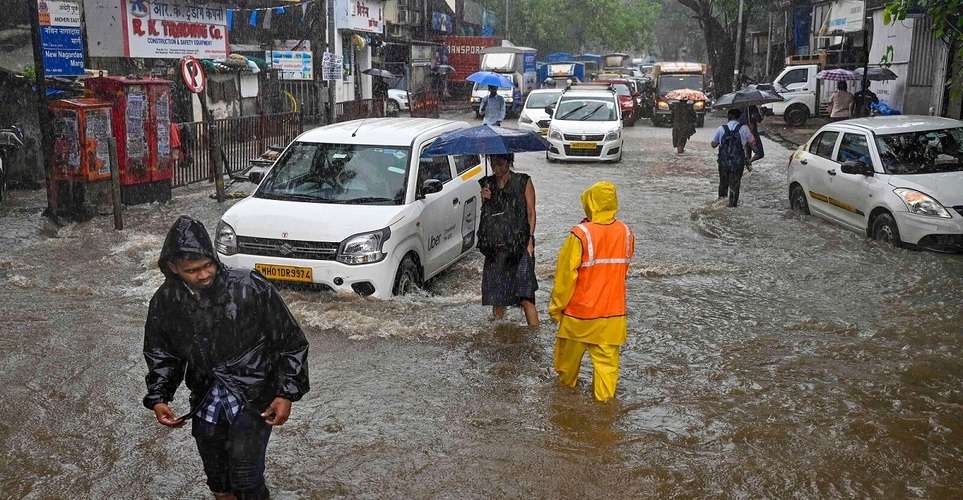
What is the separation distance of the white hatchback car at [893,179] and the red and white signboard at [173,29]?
41.6 feet

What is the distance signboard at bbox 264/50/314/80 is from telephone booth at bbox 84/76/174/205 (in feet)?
47.3

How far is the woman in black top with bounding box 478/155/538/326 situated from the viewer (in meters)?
7.20

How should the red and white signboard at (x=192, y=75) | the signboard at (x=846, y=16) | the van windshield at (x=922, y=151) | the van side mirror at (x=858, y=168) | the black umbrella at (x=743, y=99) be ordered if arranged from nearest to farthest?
the van windshield at (x=922, y=151) < the van side mirror at (x=858, y=168) < the red and white signboard at (x=192, y=75) < the black umbrella at (x=743, y=99) < the signboard at (x=846, y=16)

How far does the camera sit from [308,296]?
7.85 meters

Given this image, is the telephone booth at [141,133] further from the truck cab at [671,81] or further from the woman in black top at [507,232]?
the truck cab at [671,81]

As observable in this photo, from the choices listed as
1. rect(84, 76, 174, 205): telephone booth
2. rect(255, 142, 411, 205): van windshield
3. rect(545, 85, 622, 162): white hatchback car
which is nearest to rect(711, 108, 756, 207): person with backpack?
rect(545, 85, 622, 162): white hatchback car

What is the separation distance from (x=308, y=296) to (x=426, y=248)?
129 centimetres

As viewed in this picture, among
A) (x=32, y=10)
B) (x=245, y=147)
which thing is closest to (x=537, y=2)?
(x=245, y=147)

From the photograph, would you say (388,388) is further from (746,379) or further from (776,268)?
(776,268)

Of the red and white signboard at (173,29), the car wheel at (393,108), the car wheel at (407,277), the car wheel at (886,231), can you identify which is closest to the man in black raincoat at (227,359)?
the car wheel at (407,277)

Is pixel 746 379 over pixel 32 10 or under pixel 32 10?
under

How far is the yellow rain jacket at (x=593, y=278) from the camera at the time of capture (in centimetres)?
553

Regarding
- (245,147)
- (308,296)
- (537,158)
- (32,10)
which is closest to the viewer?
(308,296)

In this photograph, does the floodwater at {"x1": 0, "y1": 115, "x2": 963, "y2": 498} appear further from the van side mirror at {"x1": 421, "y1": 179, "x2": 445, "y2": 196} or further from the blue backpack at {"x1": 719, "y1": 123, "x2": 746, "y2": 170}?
the blue backpack at {"x1": 719, "y1": 123, "x2": 746, "y2": 170}
